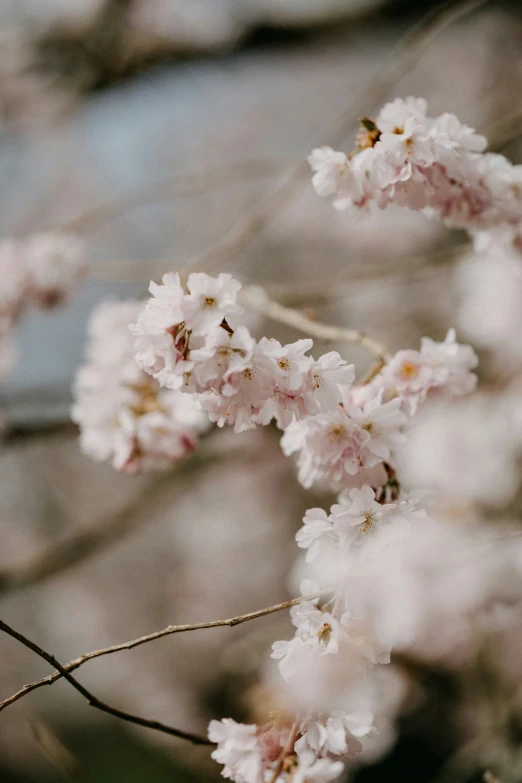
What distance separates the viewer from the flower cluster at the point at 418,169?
0.73m

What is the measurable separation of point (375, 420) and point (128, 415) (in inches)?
20.5

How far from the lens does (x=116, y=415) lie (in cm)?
110

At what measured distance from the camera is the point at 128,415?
3.52 ft

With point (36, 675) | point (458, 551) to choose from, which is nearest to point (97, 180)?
point (36, 675)

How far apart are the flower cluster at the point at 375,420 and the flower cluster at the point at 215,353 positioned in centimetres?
9

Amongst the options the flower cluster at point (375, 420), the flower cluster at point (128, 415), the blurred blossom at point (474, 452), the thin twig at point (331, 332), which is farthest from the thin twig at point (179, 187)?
the flower cluster at point (375, 420)

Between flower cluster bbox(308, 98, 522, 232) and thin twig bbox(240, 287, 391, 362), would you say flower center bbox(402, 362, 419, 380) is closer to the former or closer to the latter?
thin twig bbox(240, 287, 391, 362)

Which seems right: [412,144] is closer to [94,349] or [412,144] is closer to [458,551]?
[458,551]

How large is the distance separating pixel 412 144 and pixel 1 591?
170cm

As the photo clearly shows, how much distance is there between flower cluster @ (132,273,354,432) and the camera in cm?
59

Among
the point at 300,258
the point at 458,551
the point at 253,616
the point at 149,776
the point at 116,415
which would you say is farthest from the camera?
the point at 300,258

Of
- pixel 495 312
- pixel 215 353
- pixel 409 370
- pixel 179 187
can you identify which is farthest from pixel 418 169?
pixel 495 312

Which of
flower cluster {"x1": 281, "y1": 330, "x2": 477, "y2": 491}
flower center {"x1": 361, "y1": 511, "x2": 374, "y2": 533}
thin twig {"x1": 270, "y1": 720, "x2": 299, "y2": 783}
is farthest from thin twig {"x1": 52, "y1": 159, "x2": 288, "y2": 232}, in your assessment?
thin twig {"x1": 270, "y1": 720, "x2": 299, "y2": 783}

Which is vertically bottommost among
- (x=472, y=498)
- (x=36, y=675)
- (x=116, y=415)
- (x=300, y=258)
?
(x=472, y=498)
